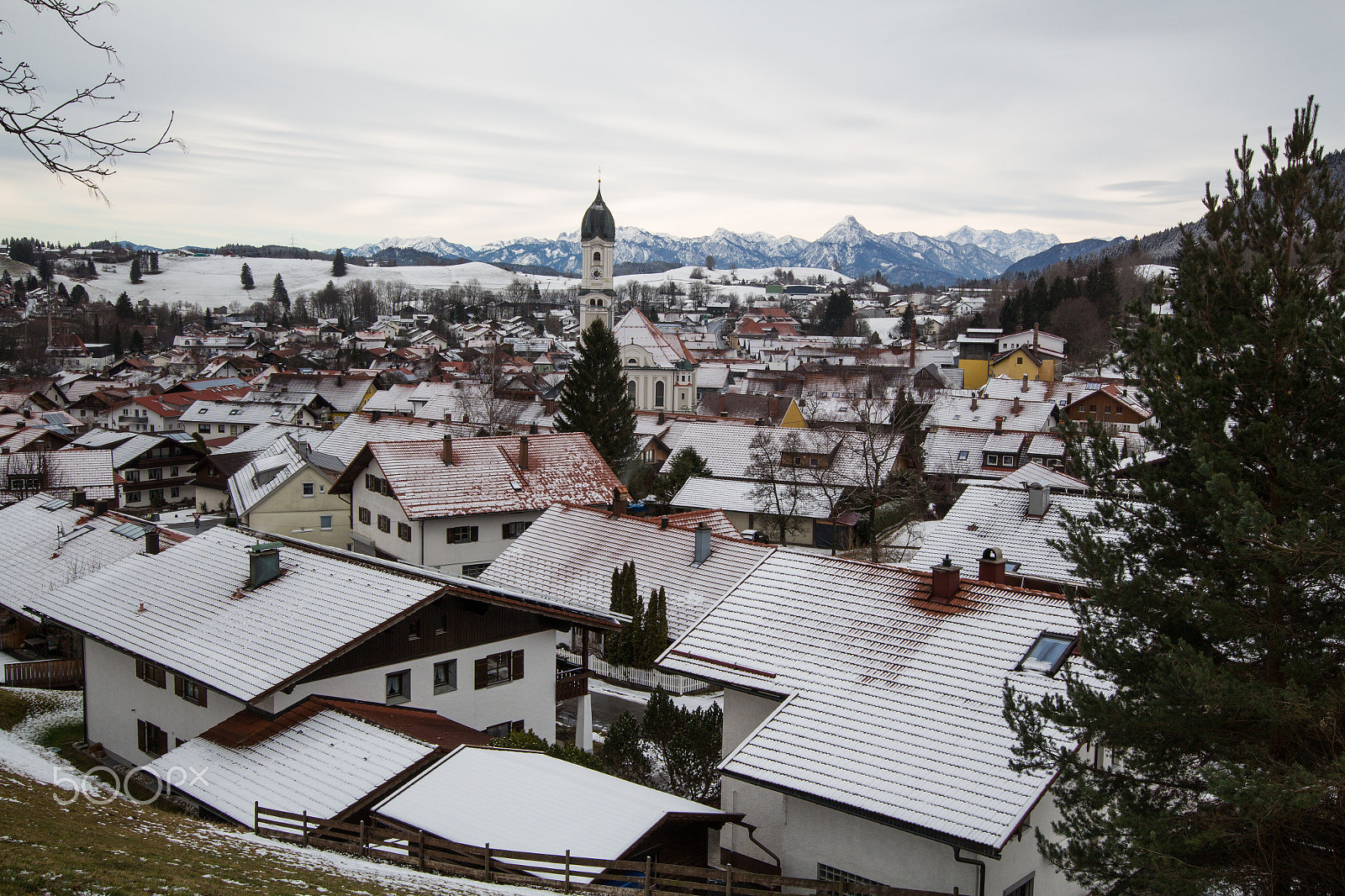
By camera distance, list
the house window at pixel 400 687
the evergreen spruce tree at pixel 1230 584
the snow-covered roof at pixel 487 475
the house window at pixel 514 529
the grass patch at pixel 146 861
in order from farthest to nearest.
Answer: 1. the house window at pixel 514 529
2. the snow-covered roof at pixel 487 475
3. the house window at pixel 400 687
4. the evergreen spruce tree at pixel 1230 584
5. the grass patch at pixel 146 861

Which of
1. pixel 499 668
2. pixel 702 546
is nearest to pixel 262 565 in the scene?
pixel 499 668

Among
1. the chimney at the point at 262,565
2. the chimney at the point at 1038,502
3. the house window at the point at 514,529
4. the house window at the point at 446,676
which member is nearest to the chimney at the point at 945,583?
the house window at the point at 446,676

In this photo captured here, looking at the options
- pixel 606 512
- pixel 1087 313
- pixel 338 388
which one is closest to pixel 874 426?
pixel 606 512

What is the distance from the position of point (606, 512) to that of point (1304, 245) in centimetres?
2381

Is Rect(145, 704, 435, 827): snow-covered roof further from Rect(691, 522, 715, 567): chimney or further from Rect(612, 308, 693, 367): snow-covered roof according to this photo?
Rect(612, 308, 693, 367): snow-covered roof

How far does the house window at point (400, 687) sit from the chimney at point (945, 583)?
10741 mm

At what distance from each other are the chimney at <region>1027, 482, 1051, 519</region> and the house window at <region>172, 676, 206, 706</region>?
2512 cm

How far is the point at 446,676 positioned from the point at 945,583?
34.9ft

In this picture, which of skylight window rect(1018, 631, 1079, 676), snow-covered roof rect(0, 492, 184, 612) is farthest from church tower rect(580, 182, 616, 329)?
skylight window rect(1018, 631, 1079, 676)

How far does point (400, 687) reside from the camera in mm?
19000

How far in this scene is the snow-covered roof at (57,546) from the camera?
28812 mm

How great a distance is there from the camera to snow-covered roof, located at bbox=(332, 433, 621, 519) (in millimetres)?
35656

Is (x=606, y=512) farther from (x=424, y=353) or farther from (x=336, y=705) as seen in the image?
(x=424, y=353)

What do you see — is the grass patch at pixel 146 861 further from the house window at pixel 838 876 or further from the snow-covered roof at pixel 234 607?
the house window at pixel 838 876
